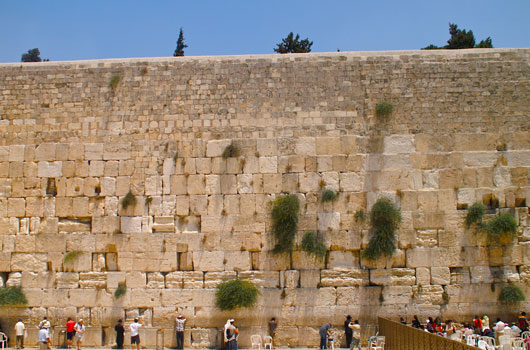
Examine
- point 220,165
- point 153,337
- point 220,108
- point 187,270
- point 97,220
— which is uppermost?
point 220,108

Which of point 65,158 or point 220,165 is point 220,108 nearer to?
point 220,165

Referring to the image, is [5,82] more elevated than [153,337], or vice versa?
[5,82]

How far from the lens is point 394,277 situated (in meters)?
11.2

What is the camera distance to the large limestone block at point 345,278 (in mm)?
11180

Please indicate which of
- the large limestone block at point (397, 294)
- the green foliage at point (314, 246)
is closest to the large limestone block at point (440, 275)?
the large limestone block at point (397, 294)

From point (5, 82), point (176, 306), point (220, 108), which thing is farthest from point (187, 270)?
point (5, 82)

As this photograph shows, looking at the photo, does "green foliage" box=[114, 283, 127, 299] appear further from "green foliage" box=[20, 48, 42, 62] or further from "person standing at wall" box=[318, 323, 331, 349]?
"green foliage" box=[20, 48, 42, 62]

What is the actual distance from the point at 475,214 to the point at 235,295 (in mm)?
5048

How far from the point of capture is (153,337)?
36.4ft

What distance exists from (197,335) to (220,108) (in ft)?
15.4

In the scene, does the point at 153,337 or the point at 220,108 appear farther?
the point at 220,108

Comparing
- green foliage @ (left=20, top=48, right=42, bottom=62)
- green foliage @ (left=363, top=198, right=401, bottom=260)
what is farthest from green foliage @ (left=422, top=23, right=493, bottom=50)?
green foliage @ (left=20, top=48, right=42, bottom=62)

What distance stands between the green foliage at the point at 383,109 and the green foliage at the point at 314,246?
2.88 metres

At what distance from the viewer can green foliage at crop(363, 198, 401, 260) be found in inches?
438
